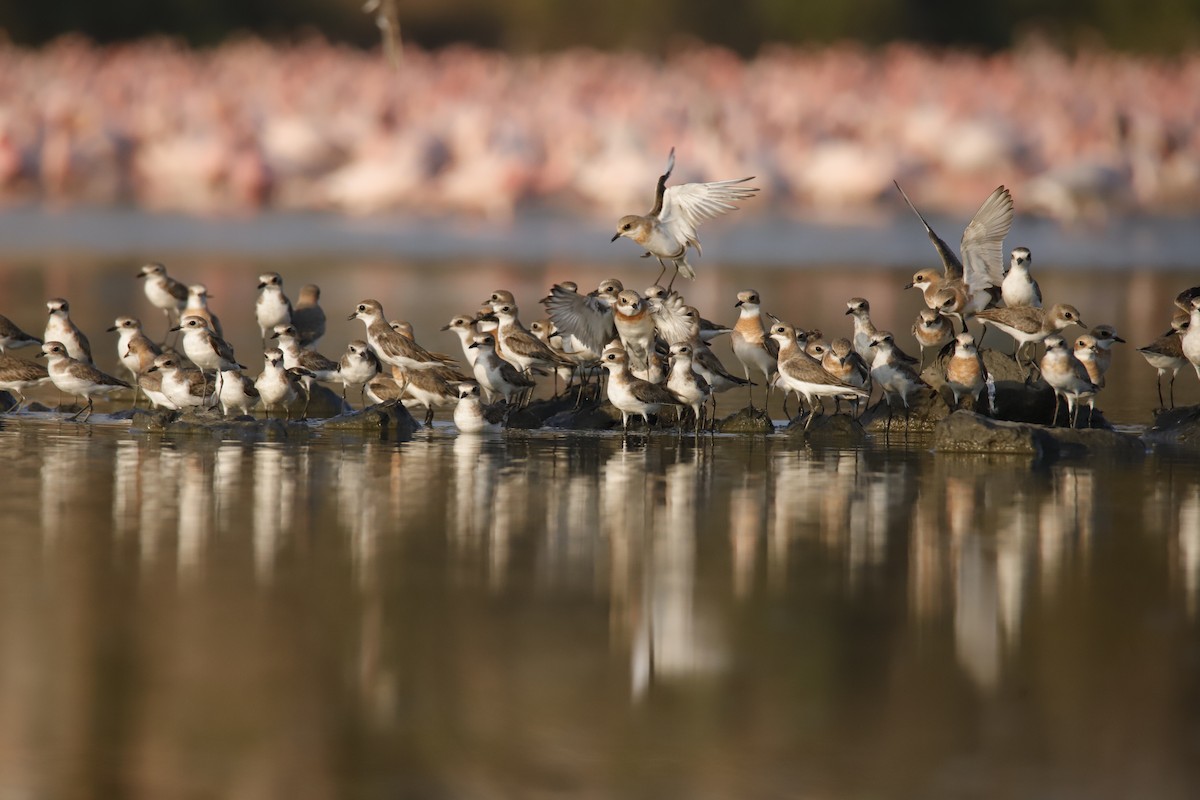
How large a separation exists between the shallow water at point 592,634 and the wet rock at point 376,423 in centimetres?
173

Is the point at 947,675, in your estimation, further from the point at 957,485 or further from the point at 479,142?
the point at 479,142

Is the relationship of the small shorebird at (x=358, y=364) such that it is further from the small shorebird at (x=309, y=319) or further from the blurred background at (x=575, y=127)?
the blurred background at (x=575, y=127)

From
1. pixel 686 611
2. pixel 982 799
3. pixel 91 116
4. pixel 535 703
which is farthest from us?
pixel 91 116

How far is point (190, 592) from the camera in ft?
23.7

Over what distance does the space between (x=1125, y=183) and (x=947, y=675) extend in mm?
27052

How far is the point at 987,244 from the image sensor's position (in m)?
13.9

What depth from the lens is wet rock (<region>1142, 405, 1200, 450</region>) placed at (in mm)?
11734

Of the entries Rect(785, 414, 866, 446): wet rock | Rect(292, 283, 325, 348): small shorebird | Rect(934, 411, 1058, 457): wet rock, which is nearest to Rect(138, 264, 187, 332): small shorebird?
Rect(292, 283, 325, 348): small shorebird

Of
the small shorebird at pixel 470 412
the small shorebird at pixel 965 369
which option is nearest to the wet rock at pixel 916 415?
the small shorebird at pixel 965 369

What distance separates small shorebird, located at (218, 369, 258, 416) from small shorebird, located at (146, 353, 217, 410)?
126 millimetres

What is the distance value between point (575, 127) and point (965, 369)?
70.9 feet

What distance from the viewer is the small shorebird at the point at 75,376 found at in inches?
492

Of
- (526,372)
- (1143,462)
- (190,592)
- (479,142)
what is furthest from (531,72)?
(190,592)

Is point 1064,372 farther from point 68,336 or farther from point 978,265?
point 68,336
